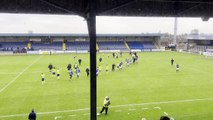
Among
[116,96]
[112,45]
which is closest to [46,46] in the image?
[112,45]

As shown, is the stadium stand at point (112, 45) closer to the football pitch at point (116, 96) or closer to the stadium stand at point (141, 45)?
the stadium stand at point (141, 45)

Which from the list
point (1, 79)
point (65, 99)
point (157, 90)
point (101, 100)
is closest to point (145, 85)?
point (157, 90)

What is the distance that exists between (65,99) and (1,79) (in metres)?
12.8

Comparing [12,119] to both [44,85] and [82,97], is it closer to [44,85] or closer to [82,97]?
[82,97]

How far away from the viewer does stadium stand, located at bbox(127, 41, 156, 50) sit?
2955 inches

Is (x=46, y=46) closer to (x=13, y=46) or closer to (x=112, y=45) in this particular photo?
(x=13, y=46)

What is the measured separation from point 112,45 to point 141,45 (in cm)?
1025

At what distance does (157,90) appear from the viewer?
2144cm

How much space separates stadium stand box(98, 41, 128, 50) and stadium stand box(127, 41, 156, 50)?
273 centimetres

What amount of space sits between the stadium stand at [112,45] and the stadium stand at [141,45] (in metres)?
2.73

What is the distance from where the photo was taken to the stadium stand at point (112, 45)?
72050 millimetres

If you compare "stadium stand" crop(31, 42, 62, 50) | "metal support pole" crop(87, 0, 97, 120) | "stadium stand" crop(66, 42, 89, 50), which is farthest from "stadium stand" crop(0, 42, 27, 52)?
"metal support pole" crop(87, 0, 97, 120)

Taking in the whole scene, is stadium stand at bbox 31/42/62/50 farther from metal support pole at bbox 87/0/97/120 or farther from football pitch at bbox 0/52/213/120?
metal support pole at bbox 87/0/97/120

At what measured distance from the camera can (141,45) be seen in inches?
3019
